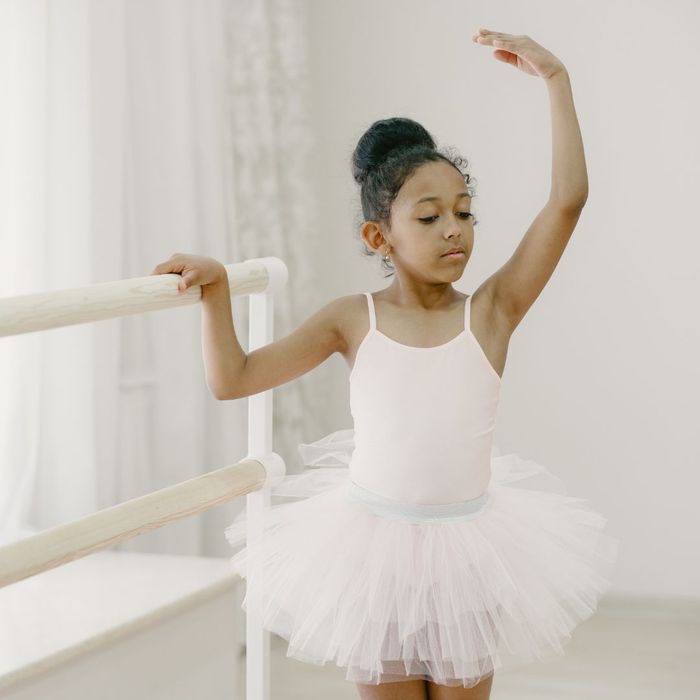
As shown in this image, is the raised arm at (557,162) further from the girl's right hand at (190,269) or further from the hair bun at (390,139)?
the girl's right hand at (190,269)

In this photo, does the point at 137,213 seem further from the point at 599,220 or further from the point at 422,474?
the point at 422,474

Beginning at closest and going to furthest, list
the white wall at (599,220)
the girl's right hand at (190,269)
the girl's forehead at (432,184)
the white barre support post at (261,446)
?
1. the girl's right hand at (190,269)
2. the girl's forehead at (432,184)
3. the white barre support post at (261,446)
4. the white wall at (599,220)

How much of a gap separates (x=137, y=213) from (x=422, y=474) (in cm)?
140

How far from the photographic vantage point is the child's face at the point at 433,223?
132 centimetres

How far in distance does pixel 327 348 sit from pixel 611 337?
75.5 inches

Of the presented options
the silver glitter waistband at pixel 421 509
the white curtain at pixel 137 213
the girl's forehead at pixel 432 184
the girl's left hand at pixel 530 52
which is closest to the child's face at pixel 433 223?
the girl's forehead at pixel 432 184

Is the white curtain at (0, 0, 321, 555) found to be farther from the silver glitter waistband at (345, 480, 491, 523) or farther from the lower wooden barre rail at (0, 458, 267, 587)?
the silver glitter waistband at (345, 480, 491, 523)

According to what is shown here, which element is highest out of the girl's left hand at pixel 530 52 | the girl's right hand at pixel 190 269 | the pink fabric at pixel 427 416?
the girl's left hand at pixel 530 52

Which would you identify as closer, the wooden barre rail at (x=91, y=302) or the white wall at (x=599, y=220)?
the wooden barre rail at (x=91, y=302)

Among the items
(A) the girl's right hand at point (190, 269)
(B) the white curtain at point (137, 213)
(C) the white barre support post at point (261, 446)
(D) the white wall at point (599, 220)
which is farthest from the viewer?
(D) the white wall at point (599, 220)

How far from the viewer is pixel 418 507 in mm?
1309

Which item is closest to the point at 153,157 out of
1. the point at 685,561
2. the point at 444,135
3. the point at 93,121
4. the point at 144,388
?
the point at 93,121

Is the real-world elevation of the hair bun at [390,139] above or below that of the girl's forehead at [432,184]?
above

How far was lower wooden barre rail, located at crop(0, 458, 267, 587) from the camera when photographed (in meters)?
1.07
